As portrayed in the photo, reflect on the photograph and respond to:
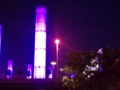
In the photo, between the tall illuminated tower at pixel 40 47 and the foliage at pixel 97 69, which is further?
the tall illuminated tower at pixel 40 47

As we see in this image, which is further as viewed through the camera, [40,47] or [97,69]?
[40,47]

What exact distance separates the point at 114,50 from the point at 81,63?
2875 mm

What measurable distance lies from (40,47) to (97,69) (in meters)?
49.3

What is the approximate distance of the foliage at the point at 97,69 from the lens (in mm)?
28750

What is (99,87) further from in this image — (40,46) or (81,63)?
(40,46)

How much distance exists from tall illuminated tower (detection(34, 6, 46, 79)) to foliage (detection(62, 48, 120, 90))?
47.7m

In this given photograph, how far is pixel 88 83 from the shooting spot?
96.5 ft

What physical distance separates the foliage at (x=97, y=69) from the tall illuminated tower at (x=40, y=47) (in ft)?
156

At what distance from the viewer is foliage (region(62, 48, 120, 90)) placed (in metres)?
28.8

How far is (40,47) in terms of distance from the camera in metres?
77.9

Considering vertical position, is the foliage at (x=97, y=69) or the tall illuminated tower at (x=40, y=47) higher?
the tall illuminated tower at (x=40, y=47)

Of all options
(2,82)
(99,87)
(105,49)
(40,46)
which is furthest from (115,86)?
(40,46)

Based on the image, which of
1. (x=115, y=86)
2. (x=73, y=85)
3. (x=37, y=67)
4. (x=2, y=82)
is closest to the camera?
(x=115, y=86)

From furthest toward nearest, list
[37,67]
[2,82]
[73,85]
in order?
[37,67], [2,82], [73,85]
